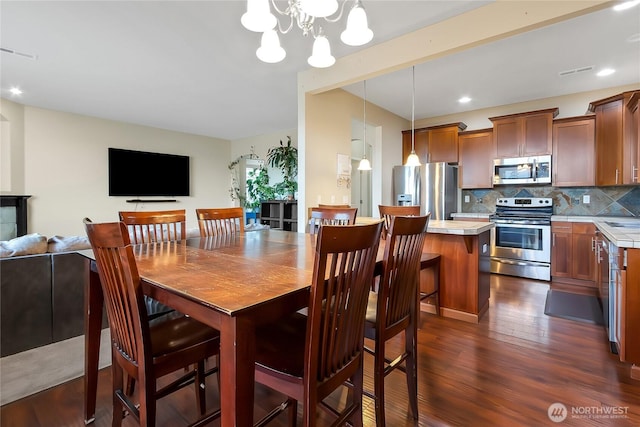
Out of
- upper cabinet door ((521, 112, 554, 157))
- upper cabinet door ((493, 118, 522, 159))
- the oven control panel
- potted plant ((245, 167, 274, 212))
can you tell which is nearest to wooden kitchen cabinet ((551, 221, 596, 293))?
the oven control panel

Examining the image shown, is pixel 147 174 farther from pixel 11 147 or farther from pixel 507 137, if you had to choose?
pixel 507 137

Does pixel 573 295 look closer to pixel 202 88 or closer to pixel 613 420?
pixel 613 420

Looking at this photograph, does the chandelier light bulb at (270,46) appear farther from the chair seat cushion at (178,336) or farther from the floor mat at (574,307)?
the floor mat at (574,307)

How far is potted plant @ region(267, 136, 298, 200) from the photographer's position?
6.07 m

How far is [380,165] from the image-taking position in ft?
16.2

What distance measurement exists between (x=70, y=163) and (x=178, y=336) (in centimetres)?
568

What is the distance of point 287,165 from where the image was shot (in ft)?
20.1

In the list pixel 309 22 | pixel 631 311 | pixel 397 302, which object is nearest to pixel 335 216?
pixel 397 302

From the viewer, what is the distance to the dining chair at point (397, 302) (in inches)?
51.3

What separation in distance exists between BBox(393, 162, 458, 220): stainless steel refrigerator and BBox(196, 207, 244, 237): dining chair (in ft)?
10.1

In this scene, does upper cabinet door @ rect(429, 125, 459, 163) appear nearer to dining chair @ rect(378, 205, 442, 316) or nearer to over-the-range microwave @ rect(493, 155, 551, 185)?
over-the-range microwave @ rect(493, 155, 551, 185)

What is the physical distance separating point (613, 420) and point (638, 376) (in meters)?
0.57

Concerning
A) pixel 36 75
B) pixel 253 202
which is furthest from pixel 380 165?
pixel 36 75

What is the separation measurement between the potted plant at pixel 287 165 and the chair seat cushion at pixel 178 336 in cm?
476
